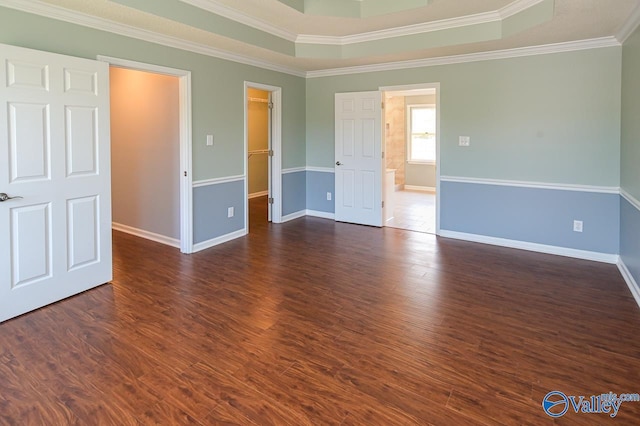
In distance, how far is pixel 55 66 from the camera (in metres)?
3.11

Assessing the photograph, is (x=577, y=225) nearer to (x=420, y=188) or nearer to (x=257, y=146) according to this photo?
(x=420, y=188)

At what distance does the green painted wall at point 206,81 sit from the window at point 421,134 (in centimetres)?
Answer: 467

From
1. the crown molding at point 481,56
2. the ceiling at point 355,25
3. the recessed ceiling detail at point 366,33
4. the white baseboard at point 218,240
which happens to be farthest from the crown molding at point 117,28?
the white baseboard at point 218,240

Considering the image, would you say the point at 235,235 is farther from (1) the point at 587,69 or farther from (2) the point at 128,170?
(1) the point at 587,69

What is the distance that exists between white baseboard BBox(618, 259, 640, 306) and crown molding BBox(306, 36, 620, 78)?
233 centimetres

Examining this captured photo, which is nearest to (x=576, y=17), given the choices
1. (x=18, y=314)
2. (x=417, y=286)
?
(x=417, y=286)

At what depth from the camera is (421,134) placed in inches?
411

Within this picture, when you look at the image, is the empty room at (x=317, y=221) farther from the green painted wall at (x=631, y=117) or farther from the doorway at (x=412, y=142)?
the doorway at (x=412, y=142)

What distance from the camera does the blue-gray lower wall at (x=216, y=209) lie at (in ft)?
16.2

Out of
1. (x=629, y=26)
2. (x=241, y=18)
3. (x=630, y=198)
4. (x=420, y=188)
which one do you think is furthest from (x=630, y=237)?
(x=420, y=188)

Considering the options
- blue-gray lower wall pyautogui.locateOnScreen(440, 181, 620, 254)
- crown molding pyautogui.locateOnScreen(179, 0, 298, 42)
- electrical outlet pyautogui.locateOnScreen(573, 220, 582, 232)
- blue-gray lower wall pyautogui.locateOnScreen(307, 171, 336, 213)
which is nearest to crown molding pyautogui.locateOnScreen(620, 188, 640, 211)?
blue-gray lower wall pyautogui.locateOnScreen(440, 181, 620, 254)

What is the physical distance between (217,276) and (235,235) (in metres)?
1.53

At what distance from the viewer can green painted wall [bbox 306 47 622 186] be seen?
14.5 ft

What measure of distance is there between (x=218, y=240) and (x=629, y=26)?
4906mm
